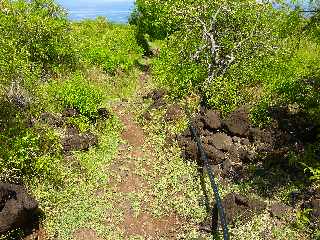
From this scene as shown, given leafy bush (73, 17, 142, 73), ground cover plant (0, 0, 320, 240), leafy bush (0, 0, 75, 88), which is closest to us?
ground cover plant (0, 0, 320, 240)

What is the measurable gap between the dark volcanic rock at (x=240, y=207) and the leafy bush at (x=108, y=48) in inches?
661

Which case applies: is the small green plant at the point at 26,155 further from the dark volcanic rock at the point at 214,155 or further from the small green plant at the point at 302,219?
the small green plant at the point at 302,219

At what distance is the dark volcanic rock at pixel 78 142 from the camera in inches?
656

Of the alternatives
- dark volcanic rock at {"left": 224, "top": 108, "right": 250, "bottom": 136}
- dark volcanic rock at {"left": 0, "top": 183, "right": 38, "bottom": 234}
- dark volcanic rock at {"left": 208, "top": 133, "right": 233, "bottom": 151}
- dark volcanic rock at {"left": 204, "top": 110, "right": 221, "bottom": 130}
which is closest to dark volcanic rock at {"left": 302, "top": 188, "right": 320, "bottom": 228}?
dark volcanic rock at {"left": 208, "top": 133, "right": 233, "bottom": 151}

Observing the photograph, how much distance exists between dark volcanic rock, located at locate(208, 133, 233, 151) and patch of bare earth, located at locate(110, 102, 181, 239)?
7.80ft

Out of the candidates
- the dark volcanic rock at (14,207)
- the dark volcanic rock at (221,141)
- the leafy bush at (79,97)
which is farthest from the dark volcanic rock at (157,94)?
the dark volcanic rock at (14,207)

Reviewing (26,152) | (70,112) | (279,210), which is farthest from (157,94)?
(279,210)

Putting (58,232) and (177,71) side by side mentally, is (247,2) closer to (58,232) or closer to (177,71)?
(177,71)

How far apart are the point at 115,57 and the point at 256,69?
10525 millimetres

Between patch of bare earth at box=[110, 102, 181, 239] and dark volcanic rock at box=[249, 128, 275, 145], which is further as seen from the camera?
dark volcanic rock at box=[249, 128, 275, 145]

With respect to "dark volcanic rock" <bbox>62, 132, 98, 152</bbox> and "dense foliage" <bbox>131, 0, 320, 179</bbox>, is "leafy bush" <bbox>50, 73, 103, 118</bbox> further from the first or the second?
"dense foliage" <bbox>131, 0, 320, 179</bbox>

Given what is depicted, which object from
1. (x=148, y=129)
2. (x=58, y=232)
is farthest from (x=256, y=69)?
(x=58, y=232)

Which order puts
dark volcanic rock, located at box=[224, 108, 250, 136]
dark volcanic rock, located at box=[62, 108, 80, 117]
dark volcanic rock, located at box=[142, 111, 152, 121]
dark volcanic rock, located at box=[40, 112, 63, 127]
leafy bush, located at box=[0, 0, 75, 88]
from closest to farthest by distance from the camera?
1. dark volcanic rock, located at box=[224, 108, 250, 136]
2. dark volcanic rock, located at box=[40, 112, 63, 127]
3. dark volcanic rock, located at box=[62, 108, 80, 117]
4. dark volcanic rock, located at box=[142, 111, 152, 121]
5. leafy bush, located at box=[0, 0, 75, 88]

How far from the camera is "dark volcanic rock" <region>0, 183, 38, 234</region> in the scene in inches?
446
